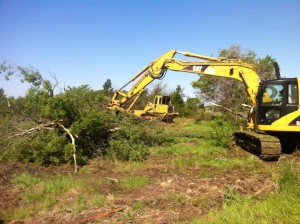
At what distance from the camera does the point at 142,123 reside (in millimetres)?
11578

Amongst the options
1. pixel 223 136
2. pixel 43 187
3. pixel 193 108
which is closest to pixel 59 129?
pixel 43 187

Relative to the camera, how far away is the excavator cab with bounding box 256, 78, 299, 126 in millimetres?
9273

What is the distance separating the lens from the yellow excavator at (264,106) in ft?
30.3

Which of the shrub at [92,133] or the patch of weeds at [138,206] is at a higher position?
the shrub at [92,133]

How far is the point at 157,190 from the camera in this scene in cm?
652

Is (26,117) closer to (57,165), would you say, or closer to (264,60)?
(57,165)

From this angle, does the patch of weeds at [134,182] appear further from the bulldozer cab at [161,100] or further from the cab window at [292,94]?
the bulldozer cab at [161,100]

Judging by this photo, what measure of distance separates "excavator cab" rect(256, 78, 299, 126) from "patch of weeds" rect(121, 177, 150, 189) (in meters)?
4.59

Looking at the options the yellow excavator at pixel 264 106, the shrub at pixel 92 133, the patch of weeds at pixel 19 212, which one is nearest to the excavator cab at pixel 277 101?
the yellow excavator at pixel 264 106

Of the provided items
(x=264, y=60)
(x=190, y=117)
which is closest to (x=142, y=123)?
(x=264, y=60)

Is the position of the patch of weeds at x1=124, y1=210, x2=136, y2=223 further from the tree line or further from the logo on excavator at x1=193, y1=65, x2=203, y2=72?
the logo on excavator at x1=193, y1=65, x2=203, y2=72

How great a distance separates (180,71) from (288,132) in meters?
4.88

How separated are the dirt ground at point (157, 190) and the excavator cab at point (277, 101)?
1391 millimetres

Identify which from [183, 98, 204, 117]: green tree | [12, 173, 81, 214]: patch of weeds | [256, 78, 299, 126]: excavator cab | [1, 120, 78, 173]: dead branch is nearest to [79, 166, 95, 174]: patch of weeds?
[12, 173, 81, 214]: patch of weeds
